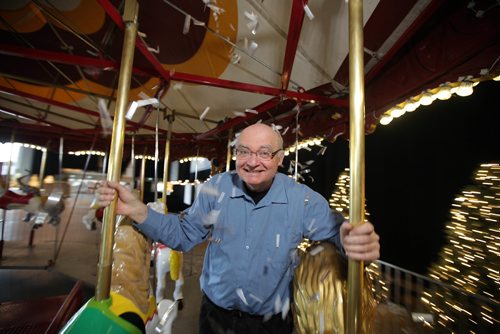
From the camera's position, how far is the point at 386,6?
121 centimetres

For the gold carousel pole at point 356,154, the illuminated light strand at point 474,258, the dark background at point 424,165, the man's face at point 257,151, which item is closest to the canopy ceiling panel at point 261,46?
the gold carousel pole at point 356,154

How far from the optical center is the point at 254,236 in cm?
115

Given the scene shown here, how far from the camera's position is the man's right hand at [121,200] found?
0.73 m

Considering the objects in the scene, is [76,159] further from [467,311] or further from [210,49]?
[467,311]

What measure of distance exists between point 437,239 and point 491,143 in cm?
149

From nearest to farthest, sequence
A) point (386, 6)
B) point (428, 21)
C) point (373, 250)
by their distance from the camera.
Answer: point (373, 250) → point (386, 6) → point (428, 21)

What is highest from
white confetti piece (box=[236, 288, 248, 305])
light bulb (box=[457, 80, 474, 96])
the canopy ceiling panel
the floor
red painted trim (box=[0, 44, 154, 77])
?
the canopy ceiling panel

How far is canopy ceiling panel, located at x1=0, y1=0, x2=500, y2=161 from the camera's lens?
120 cm

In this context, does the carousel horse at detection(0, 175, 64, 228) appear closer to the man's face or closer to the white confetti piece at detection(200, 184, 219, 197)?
the white confetti piece at detection(200, 184, 219, 197)

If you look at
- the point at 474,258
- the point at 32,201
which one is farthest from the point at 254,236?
the point at 32,201

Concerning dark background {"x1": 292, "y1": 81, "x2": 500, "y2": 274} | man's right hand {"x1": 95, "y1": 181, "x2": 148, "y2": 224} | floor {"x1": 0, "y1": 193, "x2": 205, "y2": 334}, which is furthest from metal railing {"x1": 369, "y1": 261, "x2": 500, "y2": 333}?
man's right hand {"x1": 95, "y1": 181, "x2": 148, "y2": 224}

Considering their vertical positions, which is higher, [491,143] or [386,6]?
[386,6]

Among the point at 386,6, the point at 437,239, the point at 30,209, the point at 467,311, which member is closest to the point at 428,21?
the point at 386,6

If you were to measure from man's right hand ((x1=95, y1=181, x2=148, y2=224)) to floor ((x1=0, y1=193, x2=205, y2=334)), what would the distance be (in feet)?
6.24
